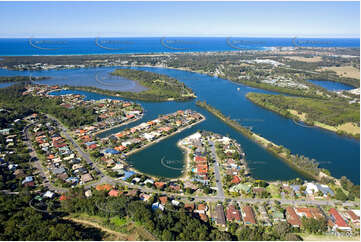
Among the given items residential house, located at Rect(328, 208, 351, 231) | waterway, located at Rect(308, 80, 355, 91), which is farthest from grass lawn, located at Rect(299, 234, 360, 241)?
waterway, located at Rect(308, 80, 355, 91)

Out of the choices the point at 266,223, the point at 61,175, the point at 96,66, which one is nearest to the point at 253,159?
the point at 266,223

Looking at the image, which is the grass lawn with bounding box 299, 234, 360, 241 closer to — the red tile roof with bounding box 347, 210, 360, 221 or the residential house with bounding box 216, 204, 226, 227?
the red tile roof with bounding box 347, 210, 360, 221

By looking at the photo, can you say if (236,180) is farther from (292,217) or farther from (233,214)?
(292,217)

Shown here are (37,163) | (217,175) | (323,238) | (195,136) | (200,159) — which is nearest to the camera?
(323,238)

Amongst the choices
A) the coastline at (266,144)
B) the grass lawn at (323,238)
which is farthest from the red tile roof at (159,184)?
the coastline at (266,144)

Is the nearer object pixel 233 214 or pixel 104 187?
pixel 233 214

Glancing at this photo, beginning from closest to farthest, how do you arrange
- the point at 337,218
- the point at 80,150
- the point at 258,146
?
the point at 337,218 < the point at 80,150 < the point at 258,146

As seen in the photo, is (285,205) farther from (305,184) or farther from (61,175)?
(61,175)

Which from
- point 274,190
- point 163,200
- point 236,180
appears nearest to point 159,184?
point 163,200

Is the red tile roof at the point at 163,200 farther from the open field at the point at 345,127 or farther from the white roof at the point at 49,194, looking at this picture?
the open field at the point at 345,127
